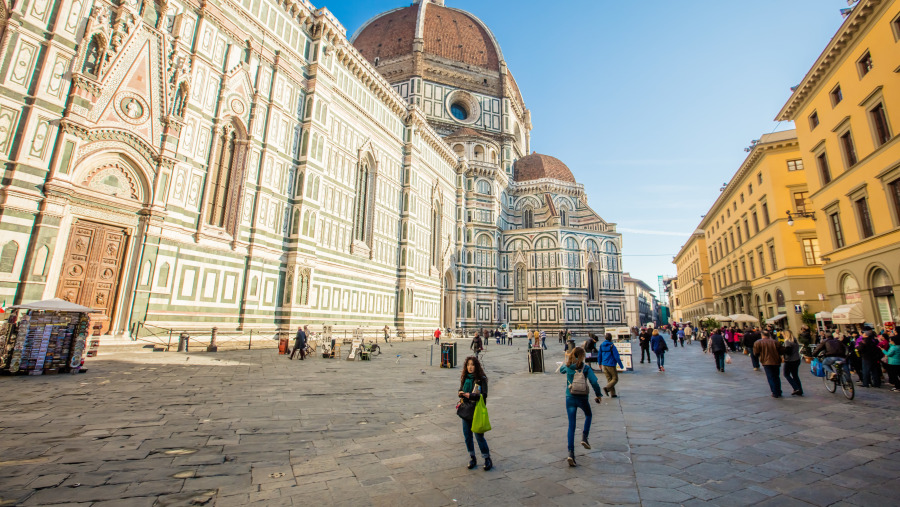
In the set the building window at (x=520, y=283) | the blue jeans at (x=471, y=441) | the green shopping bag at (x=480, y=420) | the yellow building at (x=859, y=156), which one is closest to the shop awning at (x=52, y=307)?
the blue jeans at (x=471, y=441)

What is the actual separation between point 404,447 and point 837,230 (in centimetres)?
2153

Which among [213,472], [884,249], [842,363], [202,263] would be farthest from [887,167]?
[202,263]

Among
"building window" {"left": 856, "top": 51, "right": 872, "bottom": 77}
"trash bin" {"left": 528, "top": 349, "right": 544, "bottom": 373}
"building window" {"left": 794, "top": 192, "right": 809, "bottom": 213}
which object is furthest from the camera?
"building window" {"left": 794, "top": 192, "right": 809, "bottom": 213}

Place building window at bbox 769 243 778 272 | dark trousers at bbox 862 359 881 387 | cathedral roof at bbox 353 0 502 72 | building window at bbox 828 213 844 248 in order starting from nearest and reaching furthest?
dark trousers at bbox 862 359 881 387
building window at bbox 828 213 844 248
building window at bbox 769 243 778 272
cathedral roof at bbox 353 0 502 72

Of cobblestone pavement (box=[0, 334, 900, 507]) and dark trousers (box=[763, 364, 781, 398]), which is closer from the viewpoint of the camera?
cobblestone pavement (box=[0, 334, 900, 507])

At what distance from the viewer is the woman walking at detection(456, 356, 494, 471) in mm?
4137

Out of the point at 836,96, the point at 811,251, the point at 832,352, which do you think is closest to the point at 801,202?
the point at 811,251

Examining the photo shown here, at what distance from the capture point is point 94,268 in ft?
43.3

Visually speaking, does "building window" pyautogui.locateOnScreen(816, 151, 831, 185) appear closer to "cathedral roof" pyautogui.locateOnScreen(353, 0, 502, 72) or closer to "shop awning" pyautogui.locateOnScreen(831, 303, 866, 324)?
"shop awning" pyautogui.locateOnScreen(831, 303, 866, 324)

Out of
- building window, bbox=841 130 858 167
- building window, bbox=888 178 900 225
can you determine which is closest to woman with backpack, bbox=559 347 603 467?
building window, bbox=888 178 900 225

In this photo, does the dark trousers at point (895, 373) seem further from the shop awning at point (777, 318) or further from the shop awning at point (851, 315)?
the shop awning at point (777, 318)

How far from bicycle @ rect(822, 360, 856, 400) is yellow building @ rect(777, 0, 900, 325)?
8.11m

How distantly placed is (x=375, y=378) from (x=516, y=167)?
47.7 m

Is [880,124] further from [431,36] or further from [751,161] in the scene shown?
[431,36]
